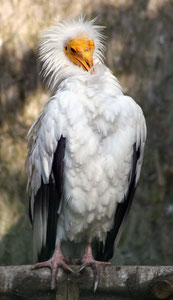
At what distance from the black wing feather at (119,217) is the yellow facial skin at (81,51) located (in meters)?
0.94

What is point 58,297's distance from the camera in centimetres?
392

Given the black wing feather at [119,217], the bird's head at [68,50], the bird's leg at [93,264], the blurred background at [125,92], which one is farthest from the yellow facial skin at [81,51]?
the blurred background at [125,92]

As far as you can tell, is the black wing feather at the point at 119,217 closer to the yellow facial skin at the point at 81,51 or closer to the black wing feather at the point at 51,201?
the black wing feather at the point at 51,201

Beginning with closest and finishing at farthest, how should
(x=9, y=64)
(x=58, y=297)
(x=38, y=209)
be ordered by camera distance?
(x=58, y=297) < (x=38, y=209) < (x=9, y=64)

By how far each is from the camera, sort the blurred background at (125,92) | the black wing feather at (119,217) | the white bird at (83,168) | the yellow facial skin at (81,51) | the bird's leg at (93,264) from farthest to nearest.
A: the blurred background at (125,92), the yellow facial skin at (81,51), the black wing feather at (119,217), the white bird at (83,168), the bird's leg at (93,264)

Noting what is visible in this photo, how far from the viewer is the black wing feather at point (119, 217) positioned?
15.5 feet

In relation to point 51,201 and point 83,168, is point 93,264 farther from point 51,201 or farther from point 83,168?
point 83,168

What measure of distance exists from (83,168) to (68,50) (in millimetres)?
1405

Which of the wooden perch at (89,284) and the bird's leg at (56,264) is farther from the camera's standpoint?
the bird's leg at (56,264)

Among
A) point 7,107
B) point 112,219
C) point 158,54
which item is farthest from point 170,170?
point 112,219

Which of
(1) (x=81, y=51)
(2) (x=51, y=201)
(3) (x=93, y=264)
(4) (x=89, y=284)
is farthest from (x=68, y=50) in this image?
(4) (x=89, y=284)

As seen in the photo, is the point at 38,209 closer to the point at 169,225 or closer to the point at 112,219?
the point at 112,219

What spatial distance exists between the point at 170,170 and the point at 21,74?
2.23 m

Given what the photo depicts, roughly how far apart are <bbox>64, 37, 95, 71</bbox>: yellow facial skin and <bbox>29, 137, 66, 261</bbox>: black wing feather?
99 centimetres
